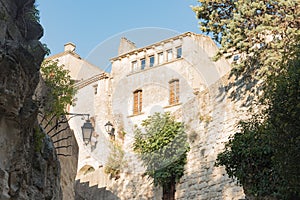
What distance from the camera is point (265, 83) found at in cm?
1235

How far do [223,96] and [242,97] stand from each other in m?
0.95

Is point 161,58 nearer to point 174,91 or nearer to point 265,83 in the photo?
point 174,91

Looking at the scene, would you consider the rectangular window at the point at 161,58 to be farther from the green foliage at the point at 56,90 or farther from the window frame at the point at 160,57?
the green foliage at the point at 56,90

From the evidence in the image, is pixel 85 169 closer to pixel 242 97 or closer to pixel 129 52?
pixel 129 52

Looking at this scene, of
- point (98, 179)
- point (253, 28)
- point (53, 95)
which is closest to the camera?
point (53, 95)

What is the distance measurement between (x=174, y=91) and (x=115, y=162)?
565cm

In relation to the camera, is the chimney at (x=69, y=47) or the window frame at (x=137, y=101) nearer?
the window frame at (x=137, y=101)

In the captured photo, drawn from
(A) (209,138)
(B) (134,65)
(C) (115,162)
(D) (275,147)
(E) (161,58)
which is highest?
(B) (134,65)

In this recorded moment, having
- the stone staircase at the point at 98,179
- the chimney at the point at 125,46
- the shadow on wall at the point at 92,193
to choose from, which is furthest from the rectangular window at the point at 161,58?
the shadow on wall at the point at 92,193

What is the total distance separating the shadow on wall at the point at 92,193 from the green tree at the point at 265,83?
765 cm

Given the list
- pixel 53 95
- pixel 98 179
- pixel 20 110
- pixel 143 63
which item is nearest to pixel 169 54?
pixel 143 63

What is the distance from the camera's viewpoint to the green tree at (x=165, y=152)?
1791cm

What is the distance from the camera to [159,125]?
1994 centimetres

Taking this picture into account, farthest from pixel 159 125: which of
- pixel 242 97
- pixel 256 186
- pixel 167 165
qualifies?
pixel 256 186
